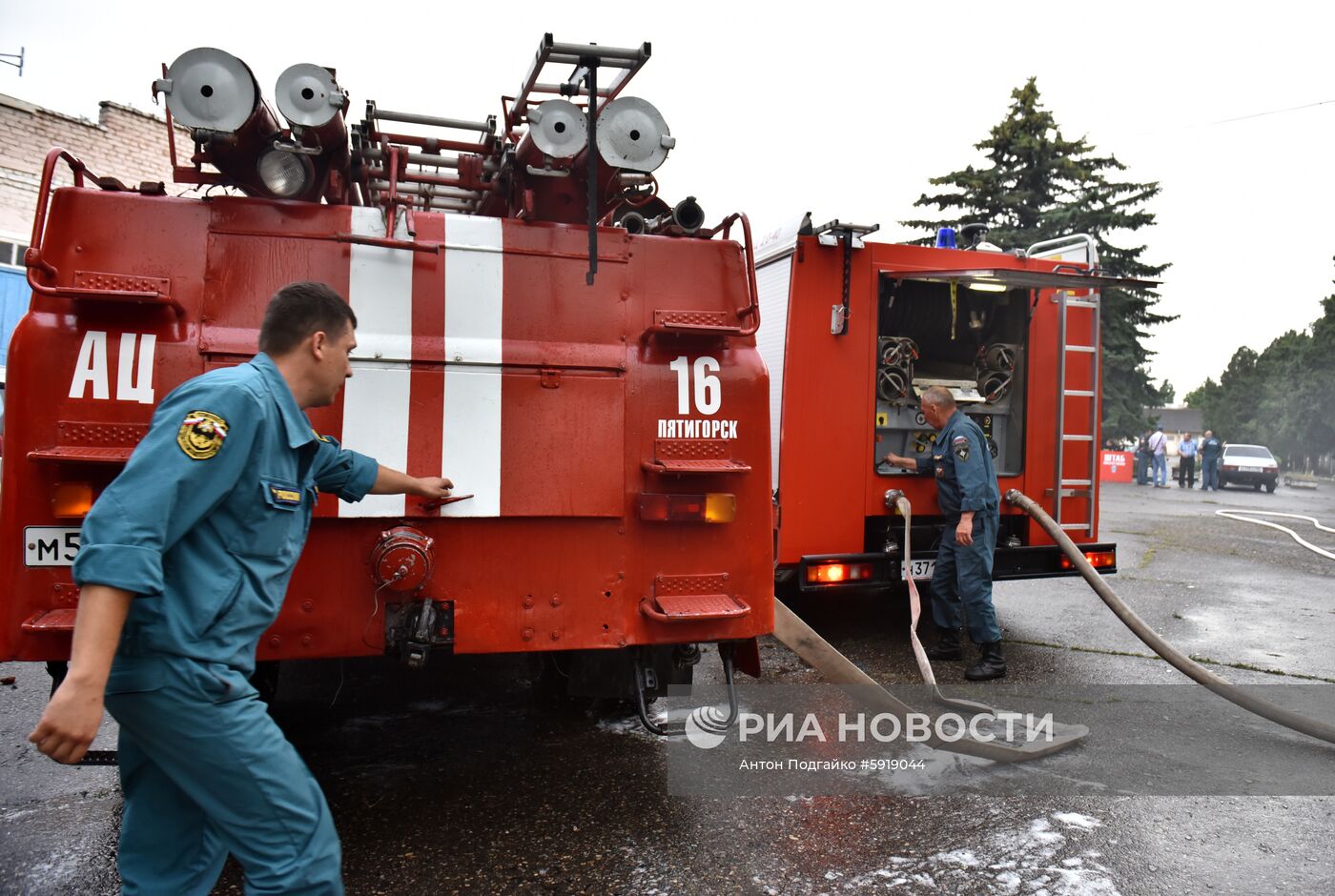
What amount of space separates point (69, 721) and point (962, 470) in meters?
4.97

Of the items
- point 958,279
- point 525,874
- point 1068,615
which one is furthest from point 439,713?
point 1068,615

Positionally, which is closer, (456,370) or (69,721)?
(69,721)

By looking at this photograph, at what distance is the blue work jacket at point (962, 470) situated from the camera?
566 centimetres

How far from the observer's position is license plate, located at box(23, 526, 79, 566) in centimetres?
288

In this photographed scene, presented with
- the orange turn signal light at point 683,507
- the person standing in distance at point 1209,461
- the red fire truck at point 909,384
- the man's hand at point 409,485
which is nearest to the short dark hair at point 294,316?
the man's hand at point 409,485

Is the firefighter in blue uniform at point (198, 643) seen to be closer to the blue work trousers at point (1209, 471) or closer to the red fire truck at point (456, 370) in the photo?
the red fire truck at point (456, 370)

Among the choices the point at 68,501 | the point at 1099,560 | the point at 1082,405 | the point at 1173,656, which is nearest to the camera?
the point at 68,501

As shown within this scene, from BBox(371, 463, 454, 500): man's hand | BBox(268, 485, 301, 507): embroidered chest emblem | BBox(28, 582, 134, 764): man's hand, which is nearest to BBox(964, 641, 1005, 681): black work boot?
BBox(371, 463, 454, 500): man's hand

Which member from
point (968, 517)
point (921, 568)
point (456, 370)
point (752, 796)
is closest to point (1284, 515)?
point (921, 568)

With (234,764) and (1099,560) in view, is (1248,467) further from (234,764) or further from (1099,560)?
(234,764)

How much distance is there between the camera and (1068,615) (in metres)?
7.88

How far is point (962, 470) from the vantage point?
568cm

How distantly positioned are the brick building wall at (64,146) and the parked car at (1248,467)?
94.2 ft

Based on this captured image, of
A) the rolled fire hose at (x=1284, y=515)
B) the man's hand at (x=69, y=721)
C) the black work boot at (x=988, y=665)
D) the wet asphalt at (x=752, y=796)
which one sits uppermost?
the man's hand at (x=69, y=721)
